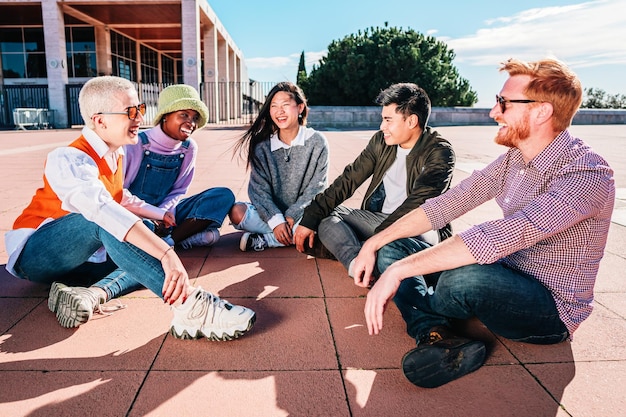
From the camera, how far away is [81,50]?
25.2 meters

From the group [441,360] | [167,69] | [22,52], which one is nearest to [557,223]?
[441,360]

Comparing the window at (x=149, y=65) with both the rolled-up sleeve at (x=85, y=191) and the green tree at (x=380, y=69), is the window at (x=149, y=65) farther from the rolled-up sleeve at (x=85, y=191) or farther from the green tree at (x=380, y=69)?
the rolled-up sleeve at (x=85, y=191)

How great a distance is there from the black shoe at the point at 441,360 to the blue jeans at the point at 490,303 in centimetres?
15

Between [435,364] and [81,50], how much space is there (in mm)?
27856

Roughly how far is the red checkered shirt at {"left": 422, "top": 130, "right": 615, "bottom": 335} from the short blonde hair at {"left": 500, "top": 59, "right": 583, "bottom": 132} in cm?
11

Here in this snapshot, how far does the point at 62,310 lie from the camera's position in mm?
2514

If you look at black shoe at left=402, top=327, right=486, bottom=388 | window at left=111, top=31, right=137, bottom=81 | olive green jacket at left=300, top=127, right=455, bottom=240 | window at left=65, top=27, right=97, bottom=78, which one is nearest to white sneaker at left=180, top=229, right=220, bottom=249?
olive green jacket at left=300, top=127, right=455, bottom=240

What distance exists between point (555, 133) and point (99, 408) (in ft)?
7.38

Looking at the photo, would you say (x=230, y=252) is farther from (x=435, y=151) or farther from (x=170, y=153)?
(x=435, y=151)

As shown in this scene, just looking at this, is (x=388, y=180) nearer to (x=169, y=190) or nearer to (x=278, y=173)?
(x=278, y=173)

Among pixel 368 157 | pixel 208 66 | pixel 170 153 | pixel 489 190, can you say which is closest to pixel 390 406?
pixel 489 190

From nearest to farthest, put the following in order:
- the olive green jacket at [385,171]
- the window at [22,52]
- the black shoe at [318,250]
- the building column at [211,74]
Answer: the olive green jacket at [385,171] < the black shoe at [318,250] < the building column at [211,74] < the window at [22,52]

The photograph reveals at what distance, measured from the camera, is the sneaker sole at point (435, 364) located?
1974 mm

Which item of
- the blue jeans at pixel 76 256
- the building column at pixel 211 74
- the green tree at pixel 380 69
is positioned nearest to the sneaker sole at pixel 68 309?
the blue jeans at pixel 76 256
